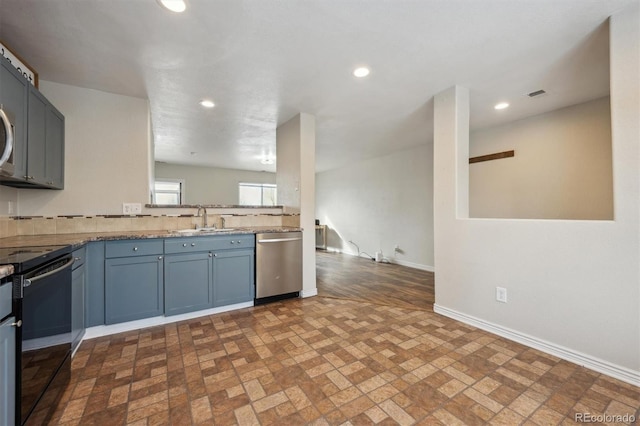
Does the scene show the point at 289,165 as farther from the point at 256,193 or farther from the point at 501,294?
the point at 256,193

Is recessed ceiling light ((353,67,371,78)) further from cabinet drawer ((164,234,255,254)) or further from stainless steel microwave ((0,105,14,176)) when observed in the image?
stainless steel microwave ((0,105,14,176))

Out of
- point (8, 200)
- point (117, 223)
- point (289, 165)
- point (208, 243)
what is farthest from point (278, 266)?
point (8, 200)

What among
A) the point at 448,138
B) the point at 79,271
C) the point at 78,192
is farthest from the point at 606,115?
the point at 78,192

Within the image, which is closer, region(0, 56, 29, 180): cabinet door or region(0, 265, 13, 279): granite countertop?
region(0, 265, 13, 279): granite countertop

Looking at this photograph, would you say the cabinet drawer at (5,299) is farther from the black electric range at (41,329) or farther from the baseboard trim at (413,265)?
the baseboard trim at (413,265)

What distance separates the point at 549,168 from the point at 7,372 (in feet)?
16.3

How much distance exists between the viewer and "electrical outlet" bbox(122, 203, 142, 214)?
9.62ft

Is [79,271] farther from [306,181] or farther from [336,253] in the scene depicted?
[336,253]

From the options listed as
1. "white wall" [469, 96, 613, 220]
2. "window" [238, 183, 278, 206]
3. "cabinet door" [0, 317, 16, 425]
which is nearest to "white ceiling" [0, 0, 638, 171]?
"white wall" [469, 96, 613, 220]

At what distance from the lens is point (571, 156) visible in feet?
10.9

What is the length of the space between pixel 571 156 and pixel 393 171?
9.69 ft

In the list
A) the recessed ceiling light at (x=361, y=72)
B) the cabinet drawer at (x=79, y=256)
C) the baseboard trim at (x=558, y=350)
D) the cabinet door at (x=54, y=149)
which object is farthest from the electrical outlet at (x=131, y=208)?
the baseboard trim at (x=558, y=350)

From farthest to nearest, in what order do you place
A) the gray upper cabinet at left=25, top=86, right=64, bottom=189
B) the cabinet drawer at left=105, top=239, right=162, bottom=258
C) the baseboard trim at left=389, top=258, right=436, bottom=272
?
1. the baseboard trim at left=389, top=258, right=436, bottom=272
2. the cabinet drawer at left=105, top=239, right=162, bottom=258
3. the gray upper cabinet at left=25, top=86, right=64, bottom=189

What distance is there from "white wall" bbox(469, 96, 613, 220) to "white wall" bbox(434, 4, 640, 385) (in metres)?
1.53
